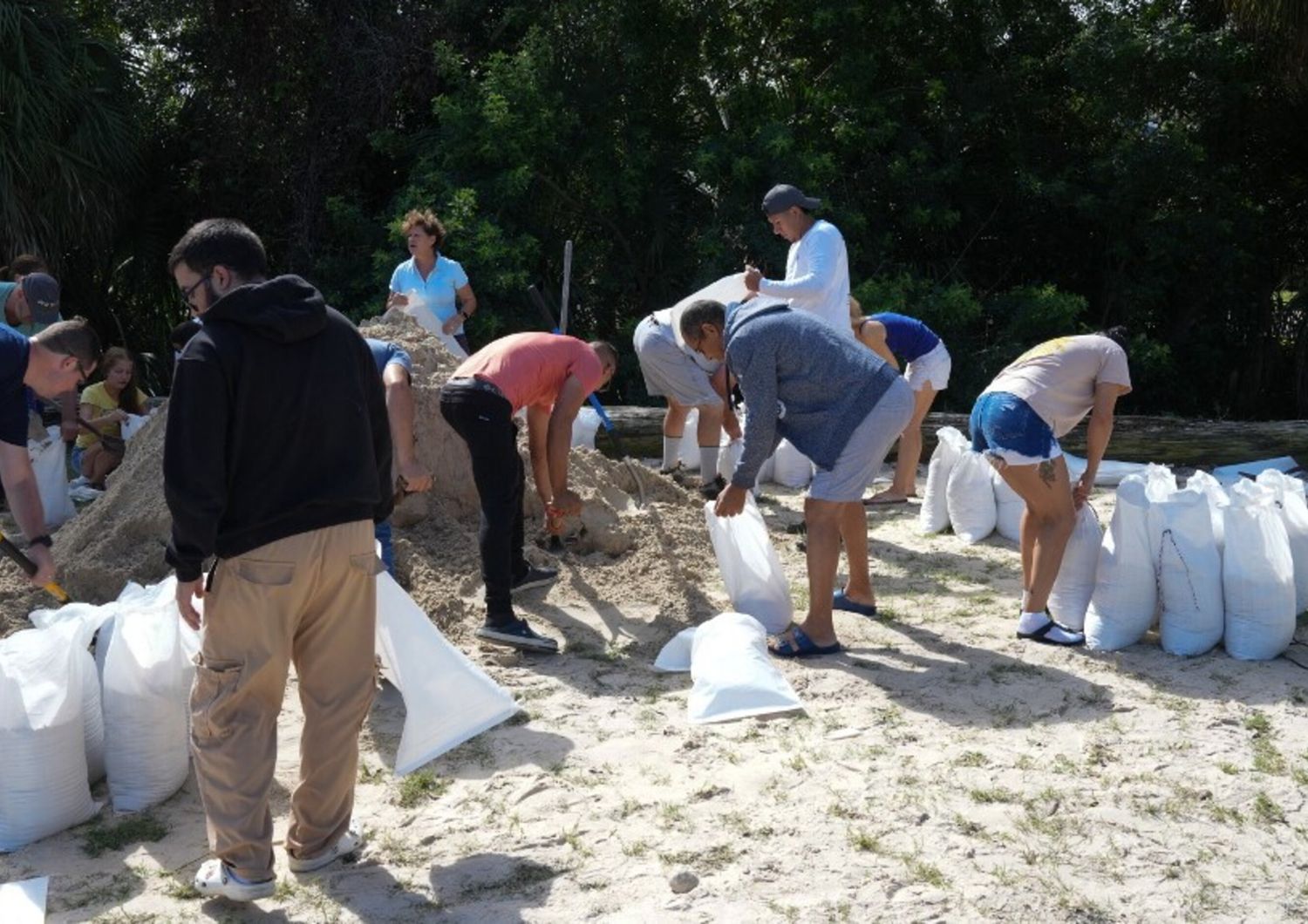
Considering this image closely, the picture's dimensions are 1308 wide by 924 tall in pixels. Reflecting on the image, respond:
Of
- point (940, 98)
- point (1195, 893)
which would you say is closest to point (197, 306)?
point (1195, 893)

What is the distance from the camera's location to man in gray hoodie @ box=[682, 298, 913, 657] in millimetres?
4996

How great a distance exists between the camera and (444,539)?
6.43m

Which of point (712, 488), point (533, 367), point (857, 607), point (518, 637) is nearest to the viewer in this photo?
point (518, 637)

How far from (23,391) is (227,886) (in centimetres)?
183

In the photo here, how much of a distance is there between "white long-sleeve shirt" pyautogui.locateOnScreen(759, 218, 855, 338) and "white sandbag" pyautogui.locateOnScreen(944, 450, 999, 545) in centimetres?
93

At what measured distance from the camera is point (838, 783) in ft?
13.3

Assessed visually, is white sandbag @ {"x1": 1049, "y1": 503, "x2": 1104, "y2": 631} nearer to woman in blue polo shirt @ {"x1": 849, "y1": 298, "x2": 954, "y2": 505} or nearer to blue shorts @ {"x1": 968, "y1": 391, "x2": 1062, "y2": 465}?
blue shorts @ {"x1": 968, "y1": 391, "x2": 1062, "y2": 465}

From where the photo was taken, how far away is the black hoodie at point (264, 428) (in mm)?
3162

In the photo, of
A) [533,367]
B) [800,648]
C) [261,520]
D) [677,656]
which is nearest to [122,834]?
[261,520]

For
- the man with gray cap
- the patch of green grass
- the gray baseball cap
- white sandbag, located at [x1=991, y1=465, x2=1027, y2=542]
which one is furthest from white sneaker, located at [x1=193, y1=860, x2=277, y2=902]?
white sandbag, located at [x1=991, y1=465, x2=1027, y2=542]

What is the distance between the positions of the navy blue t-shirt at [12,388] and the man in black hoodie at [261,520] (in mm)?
1179

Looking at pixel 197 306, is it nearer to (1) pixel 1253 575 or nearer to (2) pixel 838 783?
(2) pixel 838 783

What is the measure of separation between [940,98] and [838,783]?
9.85 meters

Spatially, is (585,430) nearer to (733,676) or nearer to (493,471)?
(493,471)
